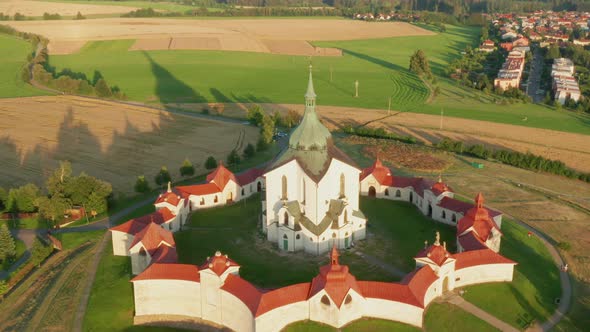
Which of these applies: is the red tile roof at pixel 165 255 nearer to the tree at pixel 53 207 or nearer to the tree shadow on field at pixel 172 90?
the tree at pixel 53 207

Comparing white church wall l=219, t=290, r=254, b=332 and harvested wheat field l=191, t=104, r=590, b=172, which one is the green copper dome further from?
harvested wheat field l=191, t=104, r=590, b=172

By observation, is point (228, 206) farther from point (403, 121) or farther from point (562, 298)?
point (403, 121)

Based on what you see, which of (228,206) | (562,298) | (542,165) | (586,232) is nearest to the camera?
(562,298)

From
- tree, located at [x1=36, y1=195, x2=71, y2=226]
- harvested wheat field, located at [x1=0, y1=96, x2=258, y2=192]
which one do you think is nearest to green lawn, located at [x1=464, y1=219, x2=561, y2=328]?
tree, located at [x1=36, y1=195, x2=71, y2=226]

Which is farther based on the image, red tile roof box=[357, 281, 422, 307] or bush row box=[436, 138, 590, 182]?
bush row box=[436, 138, 590, 182]

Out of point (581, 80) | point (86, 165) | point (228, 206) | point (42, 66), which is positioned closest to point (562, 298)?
point (228, 206)

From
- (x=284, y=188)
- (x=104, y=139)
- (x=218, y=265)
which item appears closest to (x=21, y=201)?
(x=284, y=188)
